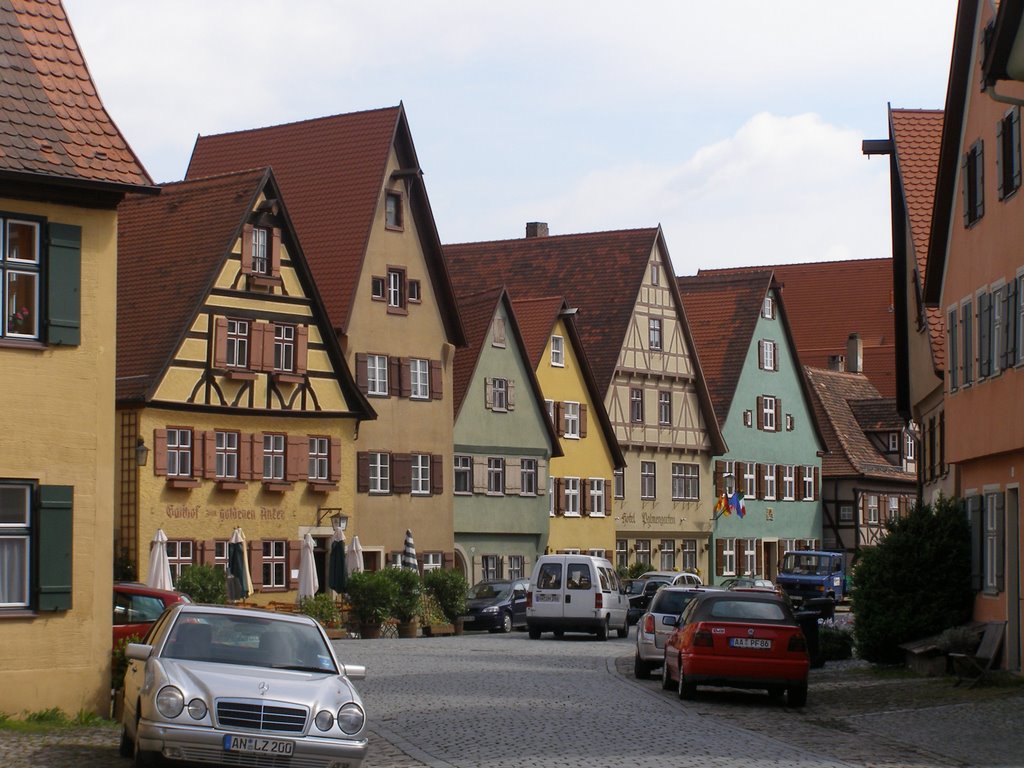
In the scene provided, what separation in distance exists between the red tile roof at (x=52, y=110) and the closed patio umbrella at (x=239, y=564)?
77.6ft

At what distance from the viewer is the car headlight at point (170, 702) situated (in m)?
13.9

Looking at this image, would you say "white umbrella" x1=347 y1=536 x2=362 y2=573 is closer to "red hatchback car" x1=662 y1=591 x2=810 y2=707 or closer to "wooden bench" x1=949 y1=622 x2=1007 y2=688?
"wooden bench" x1=949 y1=622 x2=1007 y2=688

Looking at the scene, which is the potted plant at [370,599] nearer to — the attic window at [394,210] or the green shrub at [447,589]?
the green shrub at [447,589]

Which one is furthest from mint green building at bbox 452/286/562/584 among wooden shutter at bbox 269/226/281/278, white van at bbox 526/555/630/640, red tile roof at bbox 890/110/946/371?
red tile roof at bbox 890/110/946/371

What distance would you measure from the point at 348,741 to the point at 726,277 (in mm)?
62842

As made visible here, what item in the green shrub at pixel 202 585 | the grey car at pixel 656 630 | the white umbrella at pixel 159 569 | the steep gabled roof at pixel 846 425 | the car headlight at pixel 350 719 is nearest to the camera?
Answer: the car headlight at pixel 350 719

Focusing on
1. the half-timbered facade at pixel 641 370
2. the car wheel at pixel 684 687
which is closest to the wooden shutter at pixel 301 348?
the half-timbered facade at pixel 641 370

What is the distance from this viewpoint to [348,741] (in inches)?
556

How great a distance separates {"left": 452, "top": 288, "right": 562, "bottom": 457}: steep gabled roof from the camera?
58.2 m

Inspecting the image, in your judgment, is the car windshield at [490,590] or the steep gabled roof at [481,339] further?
the steep gabled roof at [481,339]

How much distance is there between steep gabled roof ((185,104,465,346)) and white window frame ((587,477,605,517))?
33.3 ft

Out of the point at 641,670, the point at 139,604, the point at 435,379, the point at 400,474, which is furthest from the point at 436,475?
the point at 139,604

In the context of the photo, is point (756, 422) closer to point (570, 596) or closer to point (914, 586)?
point (570, 596)

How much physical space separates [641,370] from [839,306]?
2926 centimetres
